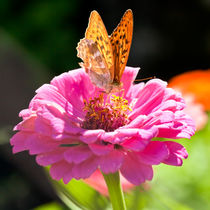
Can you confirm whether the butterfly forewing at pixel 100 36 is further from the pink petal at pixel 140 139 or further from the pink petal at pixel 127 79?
the pink petal at pixel 140 139

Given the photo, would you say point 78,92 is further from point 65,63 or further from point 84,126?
point 65,63

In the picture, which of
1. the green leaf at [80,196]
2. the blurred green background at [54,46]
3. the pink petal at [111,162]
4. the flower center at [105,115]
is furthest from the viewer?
the blurred green background at [54,46]

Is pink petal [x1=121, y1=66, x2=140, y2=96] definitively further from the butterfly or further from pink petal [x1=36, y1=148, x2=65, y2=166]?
pink petal [x1=36, y1=148, x2=65, y2=166]

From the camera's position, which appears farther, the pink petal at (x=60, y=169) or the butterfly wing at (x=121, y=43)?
the butterfly wing at (x=121, y=43)

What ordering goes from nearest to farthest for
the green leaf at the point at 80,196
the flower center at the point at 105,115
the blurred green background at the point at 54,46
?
the green leaf at the point at 80,196
the flower center at the point at 105,115
the blurred green background at the point at 54,46

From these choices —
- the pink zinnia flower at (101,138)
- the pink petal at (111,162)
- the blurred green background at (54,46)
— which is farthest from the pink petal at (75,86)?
the blurred green background at (54,46)

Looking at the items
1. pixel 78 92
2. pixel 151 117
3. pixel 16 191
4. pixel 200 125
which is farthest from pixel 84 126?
pixel 16 191
